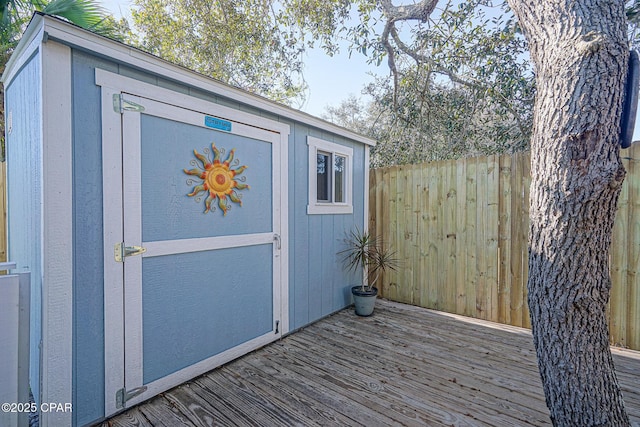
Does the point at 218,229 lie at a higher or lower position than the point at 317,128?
lower

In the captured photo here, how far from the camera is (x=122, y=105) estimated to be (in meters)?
1.95

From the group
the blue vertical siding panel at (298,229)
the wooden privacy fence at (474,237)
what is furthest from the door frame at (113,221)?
the wooden privacy fence at (474,237)

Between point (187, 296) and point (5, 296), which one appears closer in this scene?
point (5, 296)

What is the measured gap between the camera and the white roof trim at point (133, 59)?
5.38ft

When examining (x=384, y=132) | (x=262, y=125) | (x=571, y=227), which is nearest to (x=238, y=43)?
(x=384, y=132)

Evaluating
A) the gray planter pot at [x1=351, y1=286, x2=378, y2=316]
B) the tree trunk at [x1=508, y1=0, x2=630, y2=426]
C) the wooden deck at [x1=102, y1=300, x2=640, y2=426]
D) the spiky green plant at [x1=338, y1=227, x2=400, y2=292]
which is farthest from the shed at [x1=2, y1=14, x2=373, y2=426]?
the tree trunk at [x1=508, y1=0, x2=630, y2=426]

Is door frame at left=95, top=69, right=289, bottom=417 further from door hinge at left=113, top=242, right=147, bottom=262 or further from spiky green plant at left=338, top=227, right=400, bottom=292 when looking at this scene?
spiky green plant at left=338, top=227, right=400, bottom=292

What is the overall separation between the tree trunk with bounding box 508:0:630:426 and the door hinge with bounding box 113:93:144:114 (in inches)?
90.4

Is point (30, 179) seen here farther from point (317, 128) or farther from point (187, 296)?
point (317, 128)

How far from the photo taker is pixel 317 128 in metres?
3.54

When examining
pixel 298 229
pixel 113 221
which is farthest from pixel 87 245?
pixel 298 229

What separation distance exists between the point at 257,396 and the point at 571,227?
2121 mm

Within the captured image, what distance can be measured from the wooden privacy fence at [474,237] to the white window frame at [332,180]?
1.93 ft

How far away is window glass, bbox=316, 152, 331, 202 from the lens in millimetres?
3717
